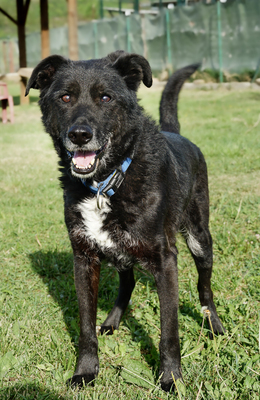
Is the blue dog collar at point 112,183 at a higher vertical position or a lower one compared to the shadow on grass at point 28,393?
higher

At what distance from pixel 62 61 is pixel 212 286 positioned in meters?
2.04

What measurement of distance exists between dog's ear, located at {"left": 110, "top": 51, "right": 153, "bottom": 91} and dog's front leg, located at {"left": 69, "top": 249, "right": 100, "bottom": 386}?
115 centimetres

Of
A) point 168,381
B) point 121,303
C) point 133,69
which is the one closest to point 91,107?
point 133,69

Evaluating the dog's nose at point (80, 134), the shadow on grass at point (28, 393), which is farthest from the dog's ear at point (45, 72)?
the shadow on grass at point (28, 393)

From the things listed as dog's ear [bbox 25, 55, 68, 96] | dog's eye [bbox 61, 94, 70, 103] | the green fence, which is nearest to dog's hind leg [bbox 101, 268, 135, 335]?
dog's eye [bbox 61, 94, 70, 103]

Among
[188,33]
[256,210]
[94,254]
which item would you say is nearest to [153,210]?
[94,254]

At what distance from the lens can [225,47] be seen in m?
14.3

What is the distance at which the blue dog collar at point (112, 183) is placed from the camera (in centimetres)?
237

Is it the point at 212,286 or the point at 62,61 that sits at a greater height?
the point at 62,61

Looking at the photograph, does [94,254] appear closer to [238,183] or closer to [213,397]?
[213,397]

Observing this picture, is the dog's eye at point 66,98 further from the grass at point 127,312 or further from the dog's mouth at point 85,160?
the grass at point 127,312

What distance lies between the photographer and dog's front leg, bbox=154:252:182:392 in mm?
2254

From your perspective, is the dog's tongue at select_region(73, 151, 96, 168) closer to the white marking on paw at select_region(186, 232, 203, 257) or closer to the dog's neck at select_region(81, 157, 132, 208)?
the dog's neck at select_region(81, 157, 132, 208)

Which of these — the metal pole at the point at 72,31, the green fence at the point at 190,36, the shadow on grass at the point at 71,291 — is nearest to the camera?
the shadow on grass at the point at 71,291
